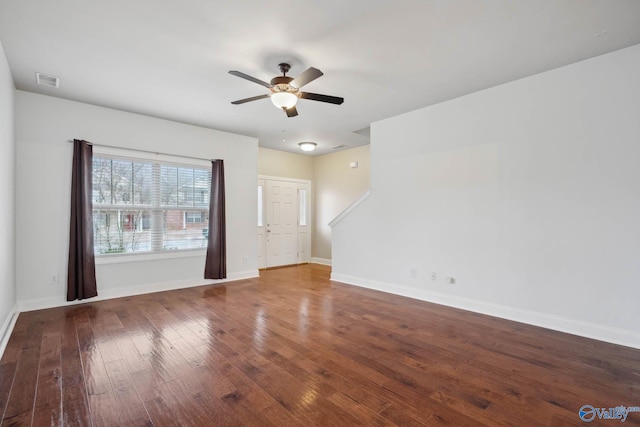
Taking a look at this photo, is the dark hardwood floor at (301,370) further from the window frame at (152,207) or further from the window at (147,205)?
the window at (147,205)

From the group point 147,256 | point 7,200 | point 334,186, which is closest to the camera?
point 7,200

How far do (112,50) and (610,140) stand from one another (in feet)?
16.8

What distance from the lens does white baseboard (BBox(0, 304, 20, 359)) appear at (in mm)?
2788

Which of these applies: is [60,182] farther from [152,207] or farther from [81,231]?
[152,207]

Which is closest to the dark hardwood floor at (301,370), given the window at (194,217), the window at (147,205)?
the window at (147,205)

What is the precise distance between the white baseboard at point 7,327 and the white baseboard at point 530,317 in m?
4.57

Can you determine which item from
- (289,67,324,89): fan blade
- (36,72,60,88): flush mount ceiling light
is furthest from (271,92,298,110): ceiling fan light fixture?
(36,72,60,88): flush mount ceiling light

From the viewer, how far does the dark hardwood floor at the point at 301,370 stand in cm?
188

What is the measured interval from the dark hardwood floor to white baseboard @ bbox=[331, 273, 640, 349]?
144 mm

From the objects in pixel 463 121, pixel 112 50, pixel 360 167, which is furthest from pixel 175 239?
pixel 463 121

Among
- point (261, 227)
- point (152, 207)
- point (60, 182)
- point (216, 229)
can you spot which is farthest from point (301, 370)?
point (261, 227)

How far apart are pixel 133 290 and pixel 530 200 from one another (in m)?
5.73

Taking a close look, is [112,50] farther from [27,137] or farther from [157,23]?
[27,137]

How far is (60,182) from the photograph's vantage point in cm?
410
